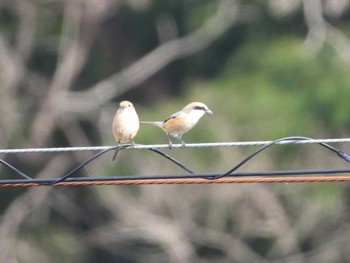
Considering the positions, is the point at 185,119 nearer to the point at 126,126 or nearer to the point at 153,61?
the point at 126,126

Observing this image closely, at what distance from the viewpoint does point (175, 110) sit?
16375 millimetres

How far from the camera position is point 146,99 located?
2008 cm

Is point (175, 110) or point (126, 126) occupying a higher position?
point (175, 110)

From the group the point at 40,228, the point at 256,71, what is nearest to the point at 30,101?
the point at 40,228

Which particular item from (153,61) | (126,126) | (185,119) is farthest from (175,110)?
(126,126)

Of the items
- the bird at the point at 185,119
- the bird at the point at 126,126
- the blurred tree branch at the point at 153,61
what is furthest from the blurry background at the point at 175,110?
the bird at the point at 126,126

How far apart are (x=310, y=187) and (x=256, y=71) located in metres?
2.04

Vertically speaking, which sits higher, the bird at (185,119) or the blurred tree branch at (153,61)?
the blurred tree branch at (153,61)

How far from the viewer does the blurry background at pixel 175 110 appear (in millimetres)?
15461

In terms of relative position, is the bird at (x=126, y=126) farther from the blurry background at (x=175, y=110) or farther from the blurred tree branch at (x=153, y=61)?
the blurred tree branch at (x=153, y=61)

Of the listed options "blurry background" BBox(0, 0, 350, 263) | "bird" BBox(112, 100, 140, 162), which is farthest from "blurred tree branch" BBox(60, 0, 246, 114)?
"bird" BBox(112, 100, 140, 162)

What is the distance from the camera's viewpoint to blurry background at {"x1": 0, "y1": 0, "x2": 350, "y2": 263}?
15.5m

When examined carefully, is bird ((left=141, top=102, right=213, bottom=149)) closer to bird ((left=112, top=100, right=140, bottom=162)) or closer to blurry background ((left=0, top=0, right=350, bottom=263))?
bird ((left=112, top=100, right=140, bottom=162))

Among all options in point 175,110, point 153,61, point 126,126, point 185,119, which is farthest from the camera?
point 153,61
